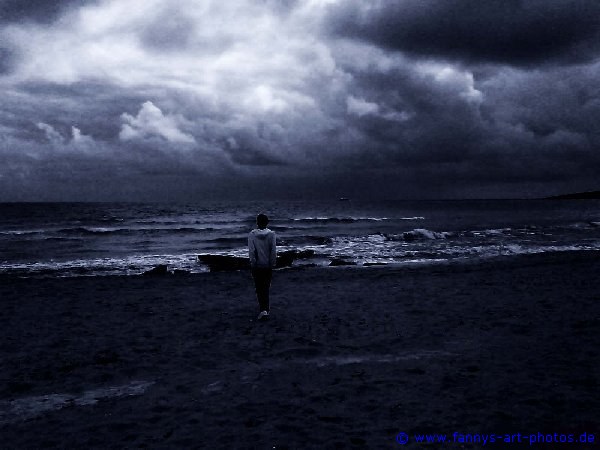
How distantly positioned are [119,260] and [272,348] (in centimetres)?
1994

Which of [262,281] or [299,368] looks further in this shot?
[262,281]

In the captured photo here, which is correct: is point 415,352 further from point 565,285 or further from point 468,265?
point 468,265

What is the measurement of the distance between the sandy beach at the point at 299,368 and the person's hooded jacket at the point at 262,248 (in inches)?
54.7

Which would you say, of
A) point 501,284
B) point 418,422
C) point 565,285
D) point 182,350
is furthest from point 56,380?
point 565,285

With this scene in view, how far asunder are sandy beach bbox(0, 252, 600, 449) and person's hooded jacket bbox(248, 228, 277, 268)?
1.39m

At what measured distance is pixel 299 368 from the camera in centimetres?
659

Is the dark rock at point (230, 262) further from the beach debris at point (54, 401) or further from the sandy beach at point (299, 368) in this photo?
the beach debris at point (54, 401)

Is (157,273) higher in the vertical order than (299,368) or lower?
lower

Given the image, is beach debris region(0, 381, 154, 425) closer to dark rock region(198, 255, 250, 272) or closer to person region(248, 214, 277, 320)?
person region(248, 214, 277, 320)

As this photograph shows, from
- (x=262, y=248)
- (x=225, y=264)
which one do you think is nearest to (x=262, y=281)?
(x=262, y=248)

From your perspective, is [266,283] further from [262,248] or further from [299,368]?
[299,368]

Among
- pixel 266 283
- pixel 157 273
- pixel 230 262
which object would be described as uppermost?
pixel 266 283

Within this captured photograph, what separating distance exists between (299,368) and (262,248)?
3.07m

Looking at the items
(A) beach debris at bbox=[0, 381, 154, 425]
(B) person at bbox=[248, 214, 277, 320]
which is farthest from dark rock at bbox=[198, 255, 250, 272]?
(A) beach debris at bbox=[0, 381, 154, 425]
